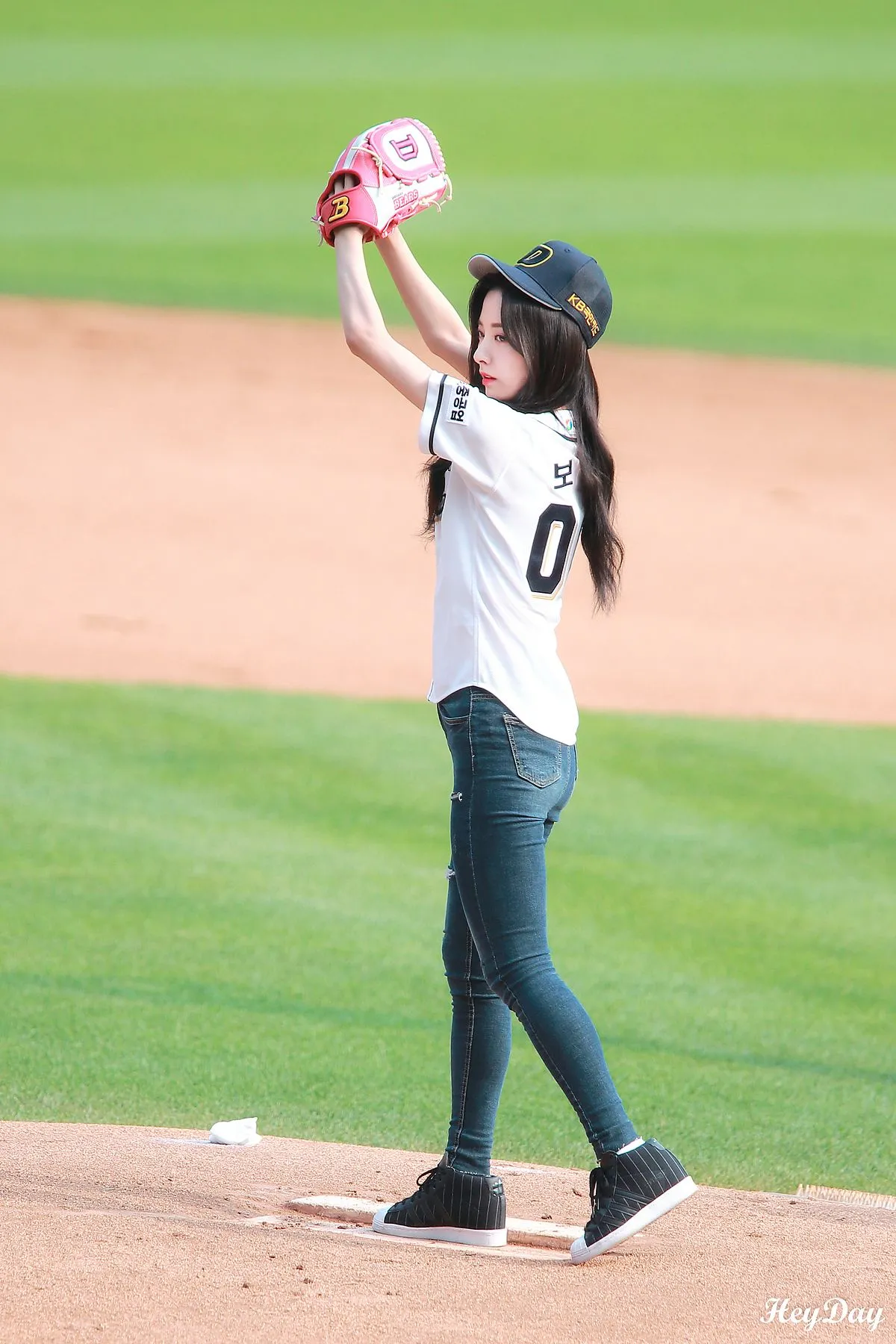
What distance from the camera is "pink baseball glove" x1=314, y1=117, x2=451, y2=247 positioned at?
3.25 meters

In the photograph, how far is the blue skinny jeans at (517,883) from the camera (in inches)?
120

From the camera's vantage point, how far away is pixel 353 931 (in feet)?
19.2

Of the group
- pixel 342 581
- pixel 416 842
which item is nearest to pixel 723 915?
pixel 416 842

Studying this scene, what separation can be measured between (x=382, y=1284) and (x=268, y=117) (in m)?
19.6

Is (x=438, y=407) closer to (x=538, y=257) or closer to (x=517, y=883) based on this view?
(x=538, y=257)

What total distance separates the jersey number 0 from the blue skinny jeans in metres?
0.24

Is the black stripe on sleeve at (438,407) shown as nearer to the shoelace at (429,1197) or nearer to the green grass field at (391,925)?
the shoelace at (429,1197)

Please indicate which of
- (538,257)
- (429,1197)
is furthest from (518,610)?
(429,1197)

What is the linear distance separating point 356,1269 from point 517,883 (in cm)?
70

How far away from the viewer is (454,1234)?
331cm

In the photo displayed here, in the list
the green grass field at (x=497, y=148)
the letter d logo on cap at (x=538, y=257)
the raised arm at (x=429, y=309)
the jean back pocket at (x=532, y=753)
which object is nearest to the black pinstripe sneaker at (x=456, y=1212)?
the jean back pocket at (x=532, y=753)

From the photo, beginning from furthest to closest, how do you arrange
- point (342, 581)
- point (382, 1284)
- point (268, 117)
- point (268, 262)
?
1. point (268, 117)
2. point (268, 262)
3. point (342, 581)
4. point (382, 1284)

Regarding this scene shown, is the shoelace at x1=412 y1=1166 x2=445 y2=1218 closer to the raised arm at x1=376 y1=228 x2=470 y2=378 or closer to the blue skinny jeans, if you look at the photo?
the blue skinny jeans

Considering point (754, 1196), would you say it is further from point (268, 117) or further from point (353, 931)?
point (268, 117)
